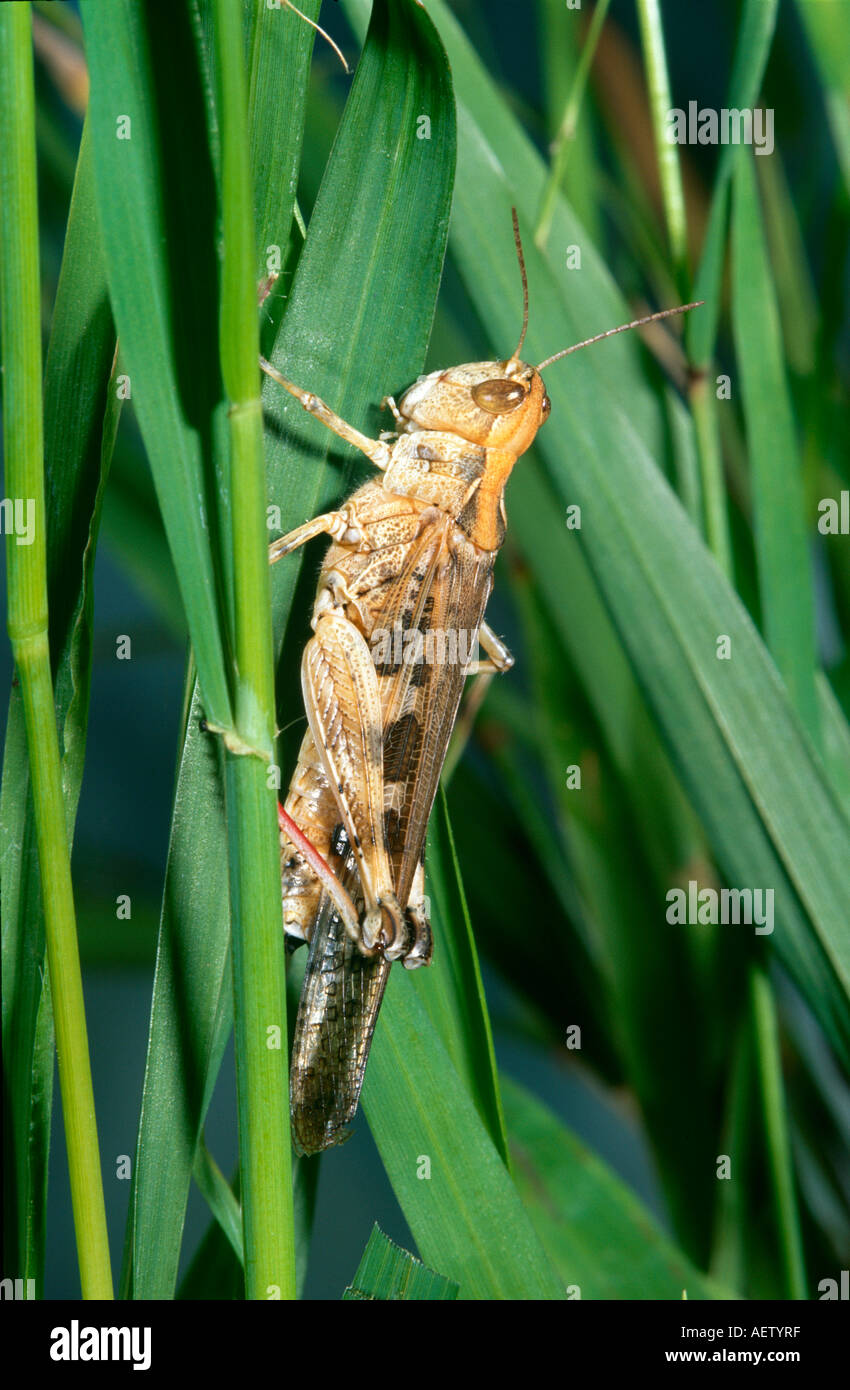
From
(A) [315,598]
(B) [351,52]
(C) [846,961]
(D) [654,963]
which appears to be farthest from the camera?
(B) [351,52]

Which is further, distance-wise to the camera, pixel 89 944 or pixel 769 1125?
pixel 89 944

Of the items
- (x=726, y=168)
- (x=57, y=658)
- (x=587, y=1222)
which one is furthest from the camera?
(x=587, y=1222)

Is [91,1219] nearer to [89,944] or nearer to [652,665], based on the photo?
[652,665]

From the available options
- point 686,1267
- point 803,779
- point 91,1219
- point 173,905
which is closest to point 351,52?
point 803,779

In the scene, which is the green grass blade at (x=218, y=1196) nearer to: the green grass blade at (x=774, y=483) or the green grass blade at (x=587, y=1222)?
the green grass blade at (x=587, y=1222)

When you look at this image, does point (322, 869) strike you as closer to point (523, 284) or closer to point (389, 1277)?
point (389, 1277)

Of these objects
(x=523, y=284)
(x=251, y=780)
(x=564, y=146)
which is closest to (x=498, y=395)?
(x=523, y=284)

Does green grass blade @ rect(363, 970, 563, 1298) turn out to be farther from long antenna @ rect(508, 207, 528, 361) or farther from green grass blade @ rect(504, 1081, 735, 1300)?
long antenna @ rect(508, 207, 528, 361)

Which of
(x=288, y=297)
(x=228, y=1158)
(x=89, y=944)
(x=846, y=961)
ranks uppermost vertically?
(x=288, y=297)
